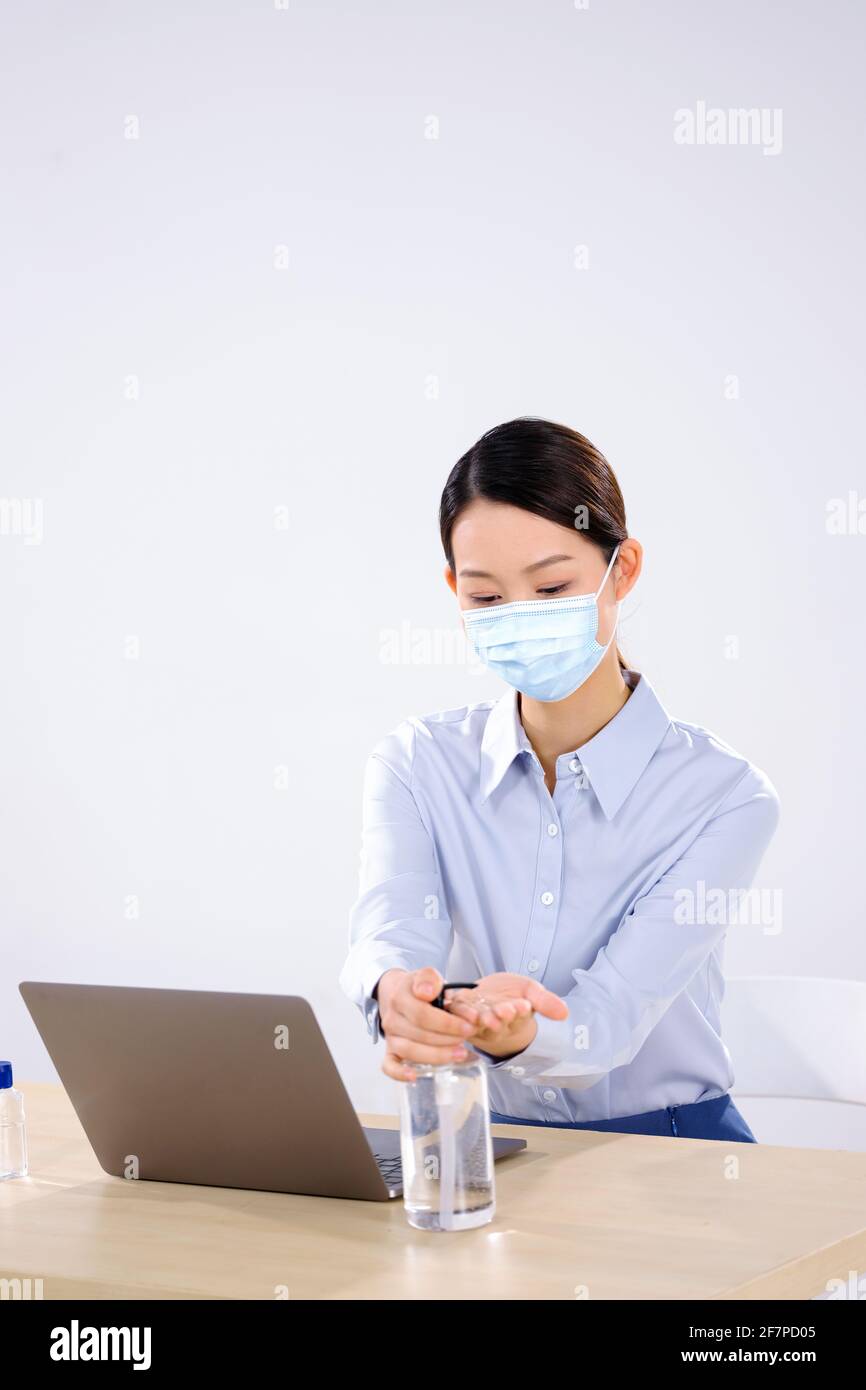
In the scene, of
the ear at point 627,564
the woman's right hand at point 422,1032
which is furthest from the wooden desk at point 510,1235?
the ear at point 627,564

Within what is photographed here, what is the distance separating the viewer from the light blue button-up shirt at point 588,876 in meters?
1.69

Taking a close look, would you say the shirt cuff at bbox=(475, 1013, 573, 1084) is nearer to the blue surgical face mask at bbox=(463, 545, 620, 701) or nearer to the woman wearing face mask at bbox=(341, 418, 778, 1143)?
the woman wearing face mask at bbox=(341, 418, 778, 1143)

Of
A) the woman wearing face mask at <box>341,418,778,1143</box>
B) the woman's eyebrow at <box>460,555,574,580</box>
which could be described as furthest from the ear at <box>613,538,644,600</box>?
the woman's eyebrow at <box>460,555,574,580</box>

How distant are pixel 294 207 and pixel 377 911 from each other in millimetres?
2150

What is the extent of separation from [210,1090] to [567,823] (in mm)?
652

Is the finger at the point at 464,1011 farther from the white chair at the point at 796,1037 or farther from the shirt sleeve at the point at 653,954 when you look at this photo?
the white chair at the point at 796,1037

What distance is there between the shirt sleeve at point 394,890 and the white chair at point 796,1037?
0.49 m

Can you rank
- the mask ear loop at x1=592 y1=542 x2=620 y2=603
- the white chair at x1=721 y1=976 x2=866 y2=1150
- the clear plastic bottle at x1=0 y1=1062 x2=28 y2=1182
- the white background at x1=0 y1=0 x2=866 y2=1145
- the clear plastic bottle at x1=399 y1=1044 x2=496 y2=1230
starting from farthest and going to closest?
the white background at x1=0 y1=0 x2=866 y2=1145, the white chair at x1=721 y1=976 x2=866 y2=1150, the mask ear loop at x1=592 y1=542 x2=620 y2=603, the clear plastic bottle at x1=0 y1=1062 x2=28 y2=1182, the clear plastic bottle at x1=399 y1=1044 x2=496 y2=1230

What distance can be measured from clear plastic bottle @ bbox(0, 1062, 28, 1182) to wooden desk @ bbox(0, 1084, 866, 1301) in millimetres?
25

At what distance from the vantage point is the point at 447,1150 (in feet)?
4.07

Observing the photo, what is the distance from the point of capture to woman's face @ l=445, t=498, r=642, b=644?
1.77 meters

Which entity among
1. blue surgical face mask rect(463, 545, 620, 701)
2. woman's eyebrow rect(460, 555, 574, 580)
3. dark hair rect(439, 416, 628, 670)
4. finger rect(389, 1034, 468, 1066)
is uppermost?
dark hair rect(439, 416, 628, 670)
